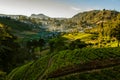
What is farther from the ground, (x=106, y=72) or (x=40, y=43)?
(x=106, y=72)

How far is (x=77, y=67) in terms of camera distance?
14711 millimetres

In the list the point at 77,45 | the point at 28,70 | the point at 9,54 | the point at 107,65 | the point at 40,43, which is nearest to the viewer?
the point at 107,65

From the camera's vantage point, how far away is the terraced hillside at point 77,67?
14.3m

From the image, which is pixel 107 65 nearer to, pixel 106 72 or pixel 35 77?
pixel 106 72

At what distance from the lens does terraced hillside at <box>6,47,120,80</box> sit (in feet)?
47.1

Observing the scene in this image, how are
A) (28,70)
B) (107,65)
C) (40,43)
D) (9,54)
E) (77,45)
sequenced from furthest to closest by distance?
(40,43) → (77,45) → (9,54) → (28,70) → (107,65)

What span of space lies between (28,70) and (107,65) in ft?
15.6

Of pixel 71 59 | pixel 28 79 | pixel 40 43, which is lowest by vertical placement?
pixel 40 43

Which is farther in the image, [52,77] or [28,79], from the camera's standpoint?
[28,79]

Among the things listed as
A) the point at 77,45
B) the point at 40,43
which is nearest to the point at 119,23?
the point at 77,45

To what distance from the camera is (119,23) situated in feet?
345

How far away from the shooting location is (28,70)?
16141 mm

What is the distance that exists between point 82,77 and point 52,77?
161 centimetres

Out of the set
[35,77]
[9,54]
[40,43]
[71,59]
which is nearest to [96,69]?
[71,59]
